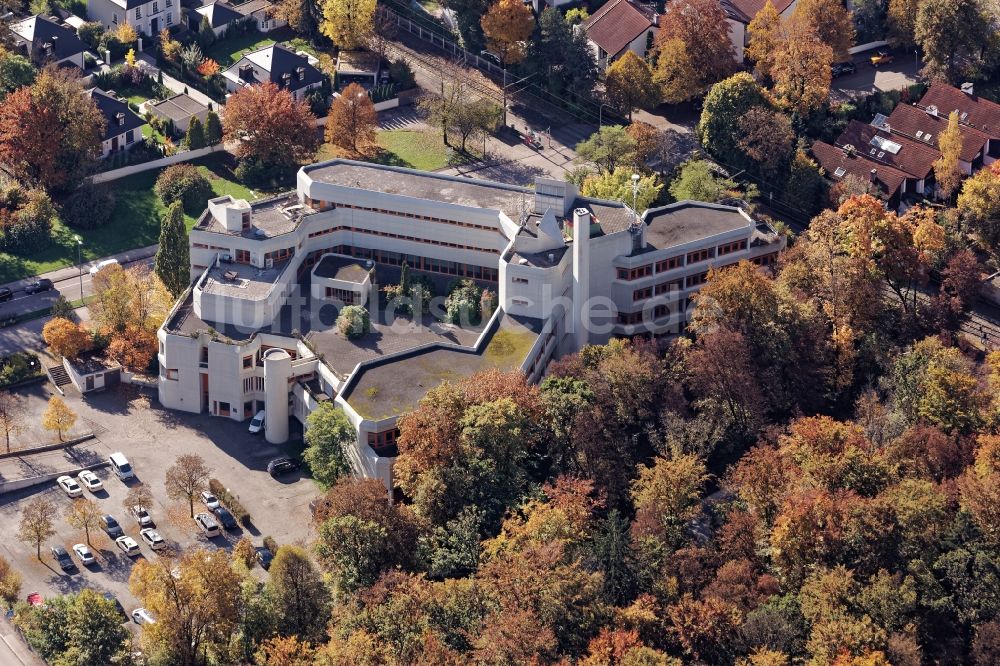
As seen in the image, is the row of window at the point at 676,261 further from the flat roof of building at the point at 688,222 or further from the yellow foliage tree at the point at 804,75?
the yellow foliage tree at the point at 804,75

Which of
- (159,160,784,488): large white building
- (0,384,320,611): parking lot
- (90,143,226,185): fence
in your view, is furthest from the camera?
(90,143,226,185): fence

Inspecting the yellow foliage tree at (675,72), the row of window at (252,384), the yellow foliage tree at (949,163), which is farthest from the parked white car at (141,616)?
the yellow foliage tree at (949,163)

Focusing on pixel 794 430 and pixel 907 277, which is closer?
pixel 794 430

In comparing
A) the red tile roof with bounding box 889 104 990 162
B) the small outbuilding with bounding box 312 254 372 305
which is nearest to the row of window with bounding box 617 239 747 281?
the small outbuilding with bounding box 312 254 372 305

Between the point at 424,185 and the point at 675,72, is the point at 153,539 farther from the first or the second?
the point at 675,72

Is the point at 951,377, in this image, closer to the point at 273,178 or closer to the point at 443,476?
the point at 443,476

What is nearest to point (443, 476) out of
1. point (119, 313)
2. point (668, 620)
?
point (668, 620)

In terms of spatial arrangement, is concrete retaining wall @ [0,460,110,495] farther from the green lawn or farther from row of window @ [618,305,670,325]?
row of window @ [618,305,670,325]
